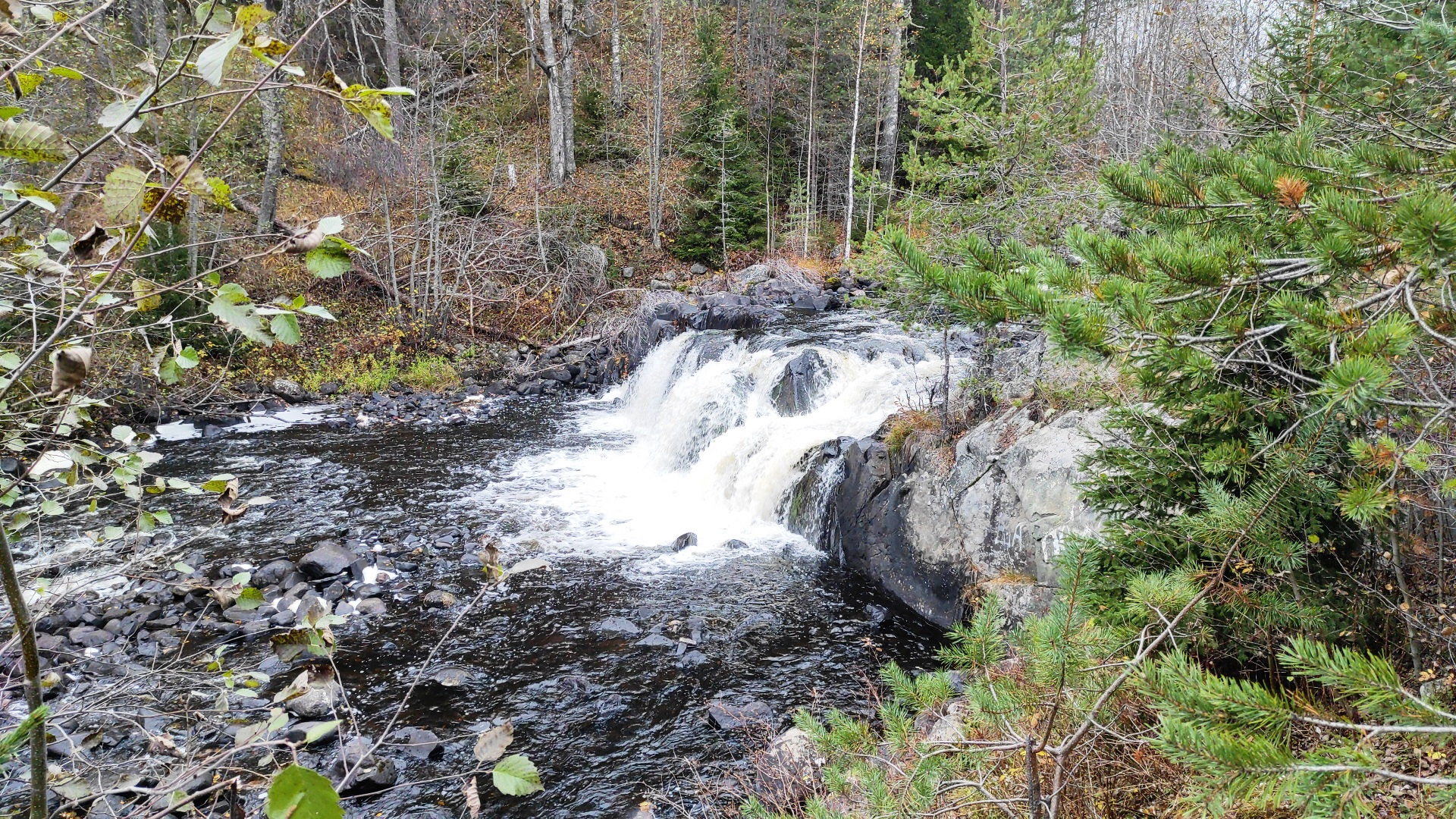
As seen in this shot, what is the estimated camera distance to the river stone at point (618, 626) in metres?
6.91

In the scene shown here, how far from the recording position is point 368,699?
19.0 ft

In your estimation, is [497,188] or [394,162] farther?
[497,188]

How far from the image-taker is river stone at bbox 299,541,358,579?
25.3 feet

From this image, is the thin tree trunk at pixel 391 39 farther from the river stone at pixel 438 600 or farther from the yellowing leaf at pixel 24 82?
the yellowing leaf at pixel 24 82

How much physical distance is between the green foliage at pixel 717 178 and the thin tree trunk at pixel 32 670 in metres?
21.1

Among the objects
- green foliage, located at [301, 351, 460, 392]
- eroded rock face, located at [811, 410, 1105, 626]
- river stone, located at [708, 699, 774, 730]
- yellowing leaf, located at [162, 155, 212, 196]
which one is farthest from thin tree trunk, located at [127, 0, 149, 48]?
yellowing leaf, located at [162, 155, 212, 196]

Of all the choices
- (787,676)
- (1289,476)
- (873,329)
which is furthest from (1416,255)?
(873,329)

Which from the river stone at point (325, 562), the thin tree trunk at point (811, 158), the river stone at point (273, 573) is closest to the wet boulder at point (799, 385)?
the river stone at point (325, 562)

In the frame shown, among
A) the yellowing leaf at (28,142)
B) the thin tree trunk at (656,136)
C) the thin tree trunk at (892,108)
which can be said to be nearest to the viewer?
the yellowing leaf at (28,142)

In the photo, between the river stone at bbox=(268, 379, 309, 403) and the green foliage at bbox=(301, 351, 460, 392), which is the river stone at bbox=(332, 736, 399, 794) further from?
the green foliage at bbox=(301, 351, 460, 392)

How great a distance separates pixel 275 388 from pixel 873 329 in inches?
471

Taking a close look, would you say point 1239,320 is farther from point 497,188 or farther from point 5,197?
point 497,188

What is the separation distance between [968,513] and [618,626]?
350 centimetres

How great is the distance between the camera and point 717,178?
24031mm
